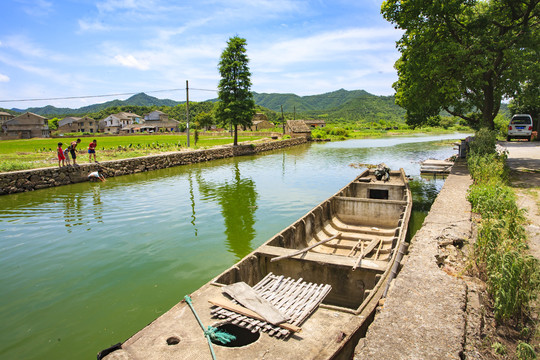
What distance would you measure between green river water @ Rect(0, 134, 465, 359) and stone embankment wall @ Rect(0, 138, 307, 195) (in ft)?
2.93

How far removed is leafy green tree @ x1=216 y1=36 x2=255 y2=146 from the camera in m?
36.9

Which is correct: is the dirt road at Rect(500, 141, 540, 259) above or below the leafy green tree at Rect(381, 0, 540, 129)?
below

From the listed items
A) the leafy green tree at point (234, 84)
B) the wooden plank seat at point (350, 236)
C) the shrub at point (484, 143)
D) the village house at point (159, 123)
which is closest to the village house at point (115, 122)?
the village house at point (159, 123)

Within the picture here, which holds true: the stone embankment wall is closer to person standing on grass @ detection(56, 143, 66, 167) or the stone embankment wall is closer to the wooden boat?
person standing on grass @ detection(56, 143, 66, 167)

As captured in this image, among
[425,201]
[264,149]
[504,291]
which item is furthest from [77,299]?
[264,149]

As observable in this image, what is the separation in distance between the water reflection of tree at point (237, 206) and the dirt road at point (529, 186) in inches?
265

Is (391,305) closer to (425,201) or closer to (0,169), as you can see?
(425,201)

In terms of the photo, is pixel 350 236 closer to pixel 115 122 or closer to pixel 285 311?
pixel 285 311

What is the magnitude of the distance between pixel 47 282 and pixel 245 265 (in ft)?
17.5

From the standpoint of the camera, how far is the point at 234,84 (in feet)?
122

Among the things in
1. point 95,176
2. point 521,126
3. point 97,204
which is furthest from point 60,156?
point 521,126

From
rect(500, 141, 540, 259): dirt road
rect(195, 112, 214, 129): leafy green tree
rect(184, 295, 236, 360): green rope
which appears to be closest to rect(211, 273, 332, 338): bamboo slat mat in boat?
rect(184, 295, 236, 360): green rope

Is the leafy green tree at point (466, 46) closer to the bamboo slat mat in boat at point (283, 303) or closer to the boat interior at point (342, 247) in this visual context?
the boat interior at point (342, 247)

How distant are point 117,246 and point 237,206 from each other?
571 cm
